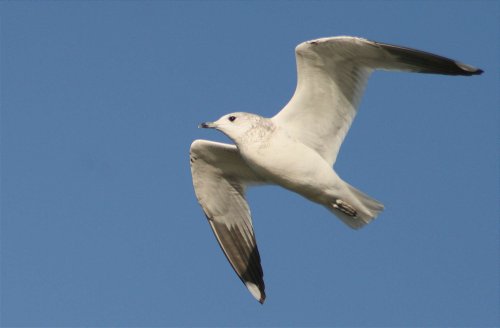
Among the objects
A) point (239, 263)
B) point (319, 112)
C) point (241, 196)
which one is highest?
point (319, 112)

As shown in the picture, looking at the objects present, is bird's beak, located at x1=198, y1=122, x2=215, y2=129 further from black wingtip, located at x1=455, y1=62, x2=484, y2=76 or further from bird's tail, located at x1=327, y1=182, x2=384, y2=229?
black wingtip, located at x1=455, y1=62, x2=484, y2=76

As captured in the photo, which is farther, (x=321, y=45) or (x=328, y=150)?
(x=328, y=150)

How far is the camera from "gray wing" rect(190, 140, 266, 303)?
475 inches

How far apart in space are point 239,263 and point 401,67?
307cm

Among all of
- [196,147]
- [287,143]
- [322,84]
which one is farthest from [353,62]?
[196,147]

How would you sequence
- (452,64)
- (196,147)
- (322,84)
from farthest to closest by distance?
(196,147), (322,84), (452,64)

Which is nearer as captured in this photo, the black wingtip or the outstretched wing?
the black wingtip

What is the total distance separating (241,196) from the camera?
12.2 metres

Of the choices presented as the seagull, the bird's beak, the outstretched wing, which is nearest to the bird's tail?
the seagull

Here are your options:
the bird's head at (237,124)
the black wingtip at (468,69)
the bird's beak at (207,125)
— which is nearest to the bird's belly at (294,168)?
the bird's head at (237,124)

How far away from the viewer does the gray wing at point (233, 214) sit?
12.1 meters

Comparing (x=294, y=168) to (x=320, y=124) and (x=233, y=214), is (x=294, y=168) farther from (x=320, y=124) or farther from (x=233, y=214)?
(x=233, y=214)

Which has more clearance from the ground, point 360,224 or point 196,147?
point 196,147

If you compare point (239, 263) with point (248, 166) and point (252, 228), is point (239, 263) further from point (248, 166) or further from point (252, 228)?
point (248, 166)
